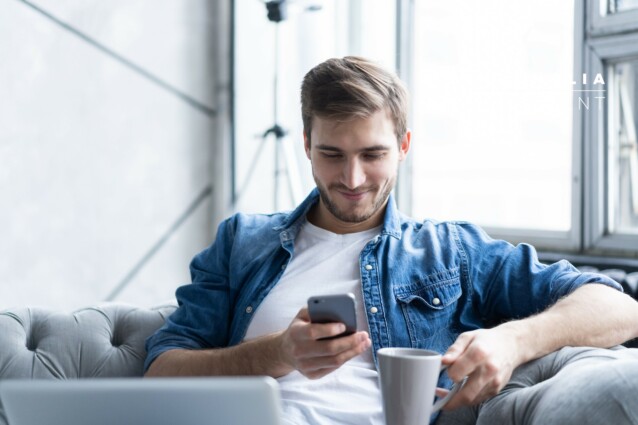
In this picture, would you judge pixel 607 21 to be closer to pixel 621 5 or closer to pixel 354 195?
pixel 621 5

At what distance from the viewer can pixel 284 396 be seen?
4.53ft

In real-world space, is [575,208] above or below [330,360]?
above

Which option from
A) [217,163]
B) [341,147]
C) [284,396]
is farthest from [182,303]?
[217,163]

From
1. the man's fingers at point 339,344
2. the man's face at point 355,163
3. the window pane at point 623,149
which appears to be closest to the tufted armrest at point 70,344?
the man's face at point 355,163

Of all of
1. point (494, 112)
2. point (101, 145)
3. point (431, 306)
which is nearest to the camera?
point (431, 306)

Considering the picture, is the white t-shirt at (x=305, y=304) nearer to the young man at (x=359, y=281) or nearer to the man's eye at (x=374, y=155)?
the young man at (x=359, y=281)

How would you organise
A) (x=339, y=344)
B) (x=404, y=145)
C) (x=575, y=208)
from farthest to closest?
(x=575, y=208)
(x=404, y=145)
(x=339, y=344)

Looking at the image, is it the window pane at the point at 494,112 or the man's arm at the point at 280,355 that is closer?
the man's arm at the point at 280,355

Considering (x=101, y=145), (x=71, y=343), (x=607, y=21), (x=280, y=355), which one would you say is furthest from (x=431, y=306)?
(x=101, y=145)

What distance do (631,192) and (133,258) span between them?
1826mm

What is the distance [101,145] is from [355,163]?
1789 millimetres

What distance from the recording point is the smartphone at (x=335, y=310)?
998mm

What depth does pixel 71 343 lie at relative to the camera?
1.49 m

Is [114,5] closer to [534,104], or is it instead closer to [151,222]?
[151,222]
